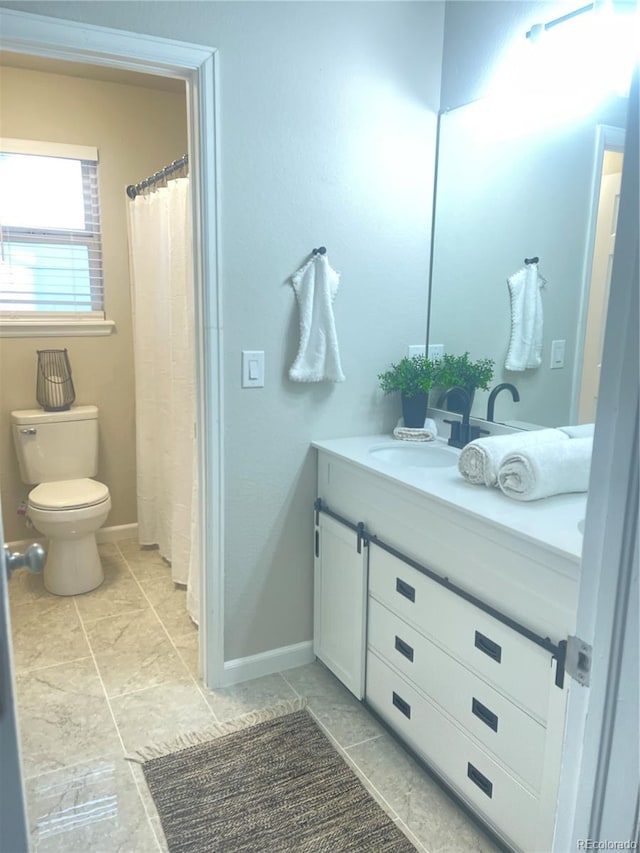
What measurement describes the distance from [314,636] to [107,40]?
2.09 m

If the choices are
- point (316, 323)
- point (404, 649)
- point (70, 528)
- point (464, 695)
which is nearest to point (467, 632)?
point (464, 695)

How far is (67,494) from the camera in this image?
295 centimetres

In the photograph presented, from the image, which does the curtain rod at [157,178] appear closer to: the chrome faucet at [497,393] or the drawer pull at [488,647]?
the chrome faucet at [497,393]

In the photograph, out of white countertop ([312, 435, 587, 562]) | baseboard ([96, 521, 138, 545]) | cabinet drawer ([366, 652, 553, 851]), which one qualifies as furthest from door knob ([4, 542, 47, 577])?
baseboard ([96, 521, 138, 545])

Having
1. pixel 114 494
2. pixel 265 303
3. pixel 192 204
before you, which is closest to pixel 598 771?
pixel 265 303

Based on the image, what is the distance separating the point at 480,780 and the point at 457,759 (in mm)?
90

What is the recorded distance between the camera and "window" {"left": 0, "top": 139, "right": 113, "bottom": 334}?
3.10 meters

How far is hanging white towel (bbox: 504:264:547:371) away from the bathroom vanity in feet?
1.33

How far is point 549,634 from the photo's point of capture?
1400mm

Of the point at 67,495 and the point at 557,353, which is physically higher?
the point at 557,353

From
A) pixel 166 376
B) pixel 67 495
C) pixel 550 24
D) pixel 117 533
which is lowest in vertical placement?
pixel 117 533

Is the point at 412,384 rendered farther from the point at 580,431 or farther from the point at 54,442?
the point at 54,442

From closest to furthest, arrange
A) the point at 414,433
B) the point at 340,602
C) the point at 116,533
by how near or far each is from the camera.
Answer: the point at 340,602, the point at 414,433, the point at 116,533

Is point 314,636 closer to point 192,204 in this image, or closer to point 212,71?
point 192,204
